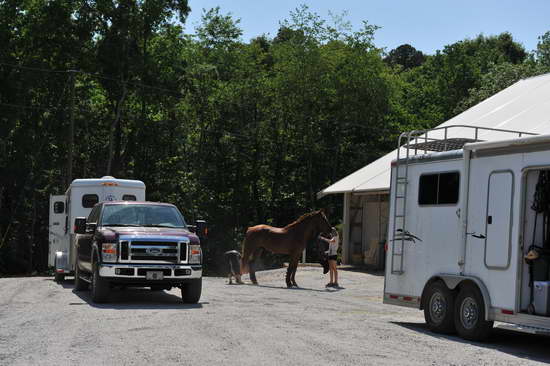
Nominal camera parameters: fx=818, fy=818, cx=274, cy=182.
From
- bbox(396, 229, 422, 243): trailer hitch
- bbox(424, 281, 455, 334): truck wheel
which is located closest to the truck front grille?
bbox(396, 229, 422, 243): trailer hitch

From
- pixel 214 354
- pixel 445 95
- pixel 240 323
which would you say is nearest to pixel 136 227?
pixel 240 323

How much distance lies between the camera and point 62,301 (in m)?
16.9

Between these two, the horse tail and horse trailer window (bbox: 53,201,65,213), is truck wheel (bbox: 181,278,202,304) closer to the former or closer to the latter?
the horse tail

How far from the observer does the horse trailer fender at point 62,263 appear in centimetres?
2348

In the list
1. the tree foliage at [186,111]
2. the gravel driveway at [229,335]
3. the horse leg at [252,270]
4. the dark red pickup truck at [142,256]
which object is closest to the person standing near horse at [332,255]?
the horse leg at [252,270]

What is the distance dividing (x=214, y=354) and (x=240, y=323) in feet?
10.3

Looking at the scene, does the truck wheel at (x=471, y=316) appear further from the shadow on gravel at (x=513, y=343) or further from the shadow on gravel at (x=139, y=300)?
the shadow on gravel at (x=139, y=300)

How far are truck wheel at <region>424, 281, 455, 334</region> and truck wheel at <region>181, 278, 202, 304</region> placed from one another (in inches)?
187

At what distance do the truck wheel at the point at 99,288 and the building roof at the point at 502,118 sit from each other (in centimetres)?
1416

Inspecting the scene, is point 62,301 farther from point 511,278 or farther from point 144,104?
point 144,104

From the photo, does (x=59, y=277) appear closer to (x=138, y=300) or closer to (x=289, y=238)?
(x=289, y=238)

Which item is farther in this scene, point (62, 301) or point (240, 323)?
point (62, 301)

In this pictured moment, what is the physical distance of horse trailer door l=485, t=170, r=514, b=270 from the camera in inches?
482

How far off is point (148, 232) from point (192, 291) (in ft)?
4.88
